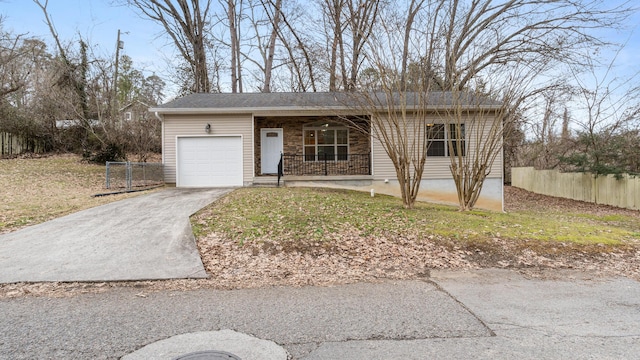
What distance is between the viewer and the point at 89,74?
20.0m

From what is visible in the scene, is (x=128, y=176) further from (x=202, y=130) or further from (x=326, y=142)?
(x=326, y=142)

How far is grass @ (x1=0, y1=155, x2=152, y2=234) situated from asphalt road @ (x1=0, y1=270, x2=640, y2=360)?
15.8ft

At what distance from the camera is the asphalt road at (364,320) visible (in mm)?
2766

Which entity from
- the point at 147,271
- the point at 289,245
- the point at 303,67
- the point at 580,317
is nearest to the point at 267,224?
the point at 289,245

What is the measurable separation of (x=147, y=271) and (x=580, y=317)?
5.04 metres

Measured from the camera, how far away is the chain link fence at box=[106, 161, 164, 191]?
1191cm

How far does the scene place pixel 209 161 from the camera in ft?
44.2

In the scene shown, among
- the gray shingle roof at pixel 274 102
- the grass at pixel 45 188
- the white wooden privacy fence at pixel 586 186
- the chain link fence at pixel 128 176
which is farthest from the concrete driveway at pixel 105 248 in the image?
the white wooden privacy fence at pixel 586 186

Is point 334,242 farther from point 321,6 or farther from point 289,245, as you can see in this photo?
point 321,6

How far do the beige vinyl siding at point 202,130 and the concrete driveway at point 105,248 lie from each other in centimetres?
524

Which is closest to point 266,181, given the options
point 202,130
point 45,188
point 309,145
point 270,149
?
point 270,149

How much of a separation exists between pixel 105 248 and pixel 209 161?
318 inches

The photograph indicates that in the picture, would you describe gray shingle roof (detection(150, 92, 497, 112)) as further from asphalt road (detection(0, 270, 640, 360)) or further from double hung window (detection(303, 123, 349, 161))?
asphalt road (detection(0, 270, 640, 360))

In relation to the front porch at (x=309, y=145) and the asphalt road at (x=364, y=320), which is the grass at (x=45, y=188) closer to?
the asphalt road at (x=364, y=320)
